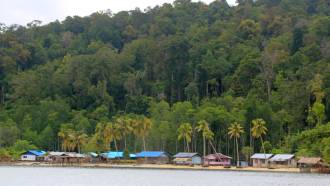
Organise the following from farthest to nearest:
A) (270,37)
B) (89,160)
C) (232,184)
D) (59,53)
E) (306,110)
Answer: (59,53) < (270,37) < (89,160) < (306,110) < (232,184)

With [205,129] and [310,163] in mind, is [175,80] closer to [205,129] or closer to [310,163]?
[205,129]

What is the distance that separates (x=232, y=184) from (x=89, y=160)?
51.0 meters

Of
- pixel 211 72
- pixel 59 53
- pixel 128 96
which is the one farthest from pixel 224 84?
pixel 59 53

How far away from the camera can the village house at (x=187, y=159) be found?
96900 millimetres

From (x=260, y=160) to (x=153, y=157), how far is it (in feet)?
58.5

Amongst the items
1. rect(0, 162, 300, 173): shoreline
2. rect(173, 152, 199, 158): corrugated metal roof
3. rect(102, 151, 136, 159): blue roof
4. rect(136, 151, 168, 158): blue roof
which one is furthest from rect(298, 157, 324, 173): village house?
rect(102, 151, 136, 159): blue roof

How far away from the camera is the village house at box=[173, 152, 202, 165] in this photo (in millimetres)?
96900

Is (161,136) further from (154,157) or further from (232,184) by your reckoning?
(232,184)

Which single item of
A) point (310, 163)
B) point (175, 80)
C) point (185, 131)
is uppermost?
point (175, 80)

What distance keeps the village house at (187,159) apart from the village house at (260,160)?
30.3 feet

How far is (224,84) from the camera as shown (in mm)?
126375

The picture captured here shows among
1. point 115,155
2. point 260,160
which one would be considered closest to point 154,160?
point 115,155

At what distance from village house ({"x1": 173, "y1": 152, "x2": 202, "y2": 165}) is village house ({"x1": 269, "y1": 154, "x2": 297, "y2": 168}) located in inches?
508

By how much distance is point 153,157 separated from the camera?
→ 101000 mm
